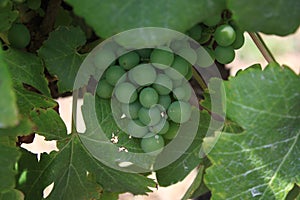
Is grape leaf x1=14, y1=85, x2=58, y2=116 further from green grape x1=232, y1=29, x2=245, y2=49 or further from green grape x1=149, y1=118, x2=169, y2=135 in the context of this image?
green grape x1=232, y1=29, x2=245, y2=49

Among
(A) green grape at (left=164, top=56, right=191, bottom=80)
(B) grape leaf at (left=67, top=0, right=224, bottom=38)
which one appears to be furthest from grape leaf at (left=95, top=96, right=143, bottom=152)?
(B) grape leaf at (left=67, top=0, right=224, bottom=38)

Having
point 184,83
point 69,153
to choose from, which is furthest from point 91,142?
point 184,83

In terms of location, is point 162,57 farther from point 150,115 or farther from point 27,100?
point 27,100

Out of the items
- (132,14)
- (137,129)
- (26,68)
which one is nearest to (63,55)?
(26,68)

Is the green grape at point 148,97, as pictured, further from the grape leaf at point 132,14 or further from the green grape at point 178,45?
the grape leaf at point 132,14

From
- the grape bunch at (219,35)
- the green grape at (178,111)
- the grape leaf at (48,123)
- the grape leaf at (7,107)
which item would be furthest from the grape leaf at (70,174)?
the grape leaf at (7,107)
